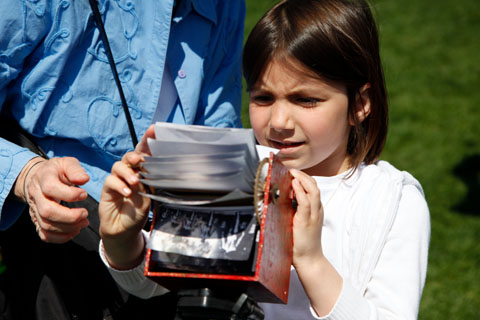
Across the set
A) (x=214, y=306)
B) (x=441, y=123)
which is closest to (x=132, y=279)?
(x=214, y=306)

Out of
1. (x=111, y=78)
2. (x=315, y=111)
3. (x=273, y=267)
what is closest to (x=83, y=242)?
(x=111, y=78)

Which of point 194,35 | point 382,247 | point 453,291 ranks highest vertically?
point 194,35

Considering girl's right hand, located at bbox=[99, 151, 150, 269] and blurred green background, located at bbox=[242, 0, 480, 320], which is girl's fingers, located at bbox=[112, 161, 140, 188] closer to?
girl's right hand, located at bbox=[99, 151, 150, 269]

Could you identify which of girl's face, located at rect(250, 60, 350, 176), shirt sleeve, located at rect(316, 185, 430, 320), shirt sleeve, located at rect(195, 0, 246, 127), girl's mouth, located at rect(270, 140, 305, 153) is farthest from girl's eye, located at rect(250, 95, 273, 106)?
shirt sleeve, located at rect(316, 185, 430, 320)

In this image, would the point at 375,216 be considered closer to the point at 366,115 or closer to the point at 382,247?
the point at 382,247

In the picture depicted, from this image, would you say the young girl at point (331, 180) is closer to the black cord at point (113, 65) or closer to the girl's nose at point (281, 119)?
the girl's nose at point (281, 119)

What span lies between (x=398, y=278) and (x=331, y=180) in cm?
39

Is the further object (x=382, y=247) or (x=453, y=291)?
(x=453, y=291)

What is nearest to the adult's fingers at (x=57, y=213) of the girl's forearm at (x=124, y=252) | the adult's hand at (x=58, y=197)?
the adult's hand at (x=58, y=197)

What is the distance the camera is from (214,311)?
1.30 m

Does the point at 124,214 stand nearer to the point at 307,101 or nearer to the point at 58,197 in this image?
the point at 58,197

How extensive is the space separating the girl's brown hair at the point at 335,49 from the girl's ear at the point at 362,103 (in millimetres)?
10

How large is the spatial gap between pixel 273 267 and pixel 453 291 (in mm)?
2328

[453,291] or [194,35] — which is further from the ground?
[194,35]
